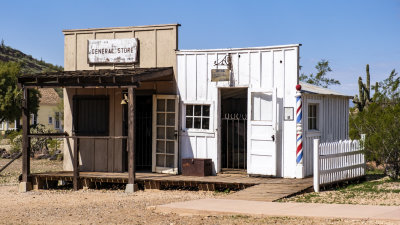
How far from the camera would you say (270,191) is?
12.2 meters

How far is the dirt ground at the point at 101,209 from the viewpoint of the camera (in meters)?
9.37

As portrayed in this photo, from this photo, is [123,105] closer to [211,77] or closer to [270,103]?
[211,77]

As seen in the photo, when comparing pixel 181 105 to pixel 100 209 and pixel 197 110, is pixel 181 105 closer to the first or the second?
pixel 197 110

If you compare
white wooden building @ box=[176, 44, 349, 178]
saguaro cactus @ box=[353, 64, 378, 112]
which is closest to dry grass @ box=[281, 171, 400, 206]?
white wooden building @ box=[176, 44, 349, 178]

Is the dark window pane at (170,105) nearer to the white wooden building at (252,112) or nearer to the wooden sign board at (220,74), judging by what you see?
the white wooden building at (252,112)

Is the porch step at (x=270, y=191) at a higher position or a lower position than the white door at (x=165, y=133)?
lower

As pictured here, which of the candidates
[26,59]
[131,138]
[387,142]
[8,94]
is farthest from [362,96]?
[26,59]

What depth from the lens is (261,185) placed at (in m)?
13.2

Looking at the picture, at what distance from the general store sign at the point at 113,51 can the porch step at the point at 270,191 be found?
5.45 metres

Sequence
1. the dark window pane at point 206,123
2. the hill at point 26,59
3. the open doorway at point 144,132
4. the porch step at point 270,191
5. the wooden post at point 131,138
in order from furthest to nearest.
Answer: the hill at point 26,59, the open doorway at point 144,132, the dark window pane at point 206,123, the wooden post at point 131,138, the porch step at point 270,191

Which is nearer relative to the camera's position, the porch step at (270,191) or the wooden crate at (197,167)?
the porch step at (270,191)

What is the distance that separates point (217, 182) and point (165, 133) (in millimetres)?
2513

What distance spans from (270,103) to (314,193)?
9.56ft

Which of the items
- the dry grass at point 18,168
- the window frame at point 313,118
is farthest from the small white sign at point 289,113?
the dry grass at point 18,168
